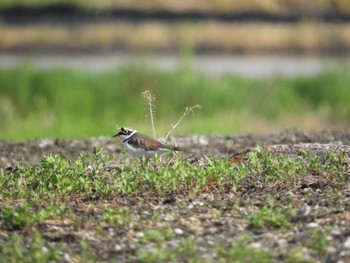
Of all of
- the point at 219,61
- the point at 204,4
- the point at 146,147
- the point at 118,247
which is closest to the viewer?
the point at 118,247

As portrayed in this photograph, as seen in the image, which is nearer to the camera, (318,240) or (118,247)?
(318,240)

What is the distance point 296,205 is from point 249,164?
39.1 inches

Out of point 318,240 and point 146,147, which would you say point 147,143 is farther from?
point 318,240

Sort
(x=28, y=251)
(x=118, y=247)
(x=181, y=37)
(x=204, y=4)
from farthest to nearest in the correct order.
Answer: (x=204, y=4)
(x=181, y=37)
(x=118, y=247)
(x=28, y=251)

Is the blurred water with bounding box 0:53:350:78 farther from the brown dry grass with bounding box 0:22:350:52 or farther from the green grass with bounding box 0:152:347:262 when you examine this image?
the green grass with bounding box 0:152:347:262

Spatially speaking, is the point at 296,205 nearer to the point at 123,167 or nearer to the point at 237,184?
the point at 237,184

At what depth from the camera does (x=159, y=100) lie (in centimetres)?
1884

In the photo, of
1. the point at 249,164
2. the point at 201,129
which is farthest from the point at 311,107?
the point at 249,164

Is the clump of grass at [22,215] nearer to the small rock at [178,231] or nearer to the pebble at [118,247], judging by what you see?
the pebble at [118,247]

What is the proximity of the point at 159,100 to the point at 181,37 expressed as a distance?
43.8 feet

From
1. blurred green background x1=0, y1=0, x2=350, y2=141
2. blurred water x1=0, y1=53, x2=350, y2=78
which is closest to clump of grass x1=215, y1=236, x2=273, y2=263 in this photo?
blurred green background x1=0, y1=0, x2=350, y2=141

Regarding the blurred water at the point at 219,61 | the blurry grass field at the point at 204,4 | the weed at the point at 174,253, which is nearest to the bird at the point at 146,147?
the weed at the point at 174,253

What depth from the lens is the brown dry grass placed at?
105 ft

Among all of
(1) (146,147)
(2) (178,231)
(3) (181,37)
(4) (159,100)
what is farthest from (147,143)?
(3) (181,37)
